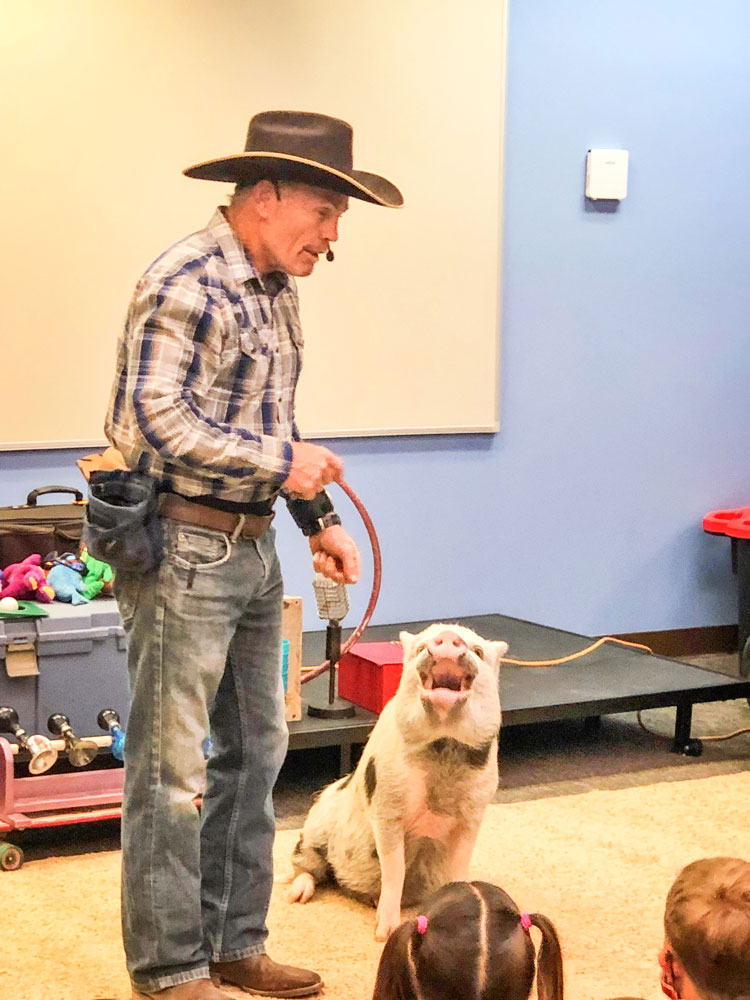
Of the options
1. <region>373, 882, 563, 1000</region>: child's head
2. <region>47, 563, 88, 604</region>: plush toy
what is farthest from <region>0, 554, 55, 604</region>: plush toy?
<region>373, 882, 563, 1000</region>: child's head

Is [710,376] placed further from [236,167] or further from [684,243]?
[236,167]

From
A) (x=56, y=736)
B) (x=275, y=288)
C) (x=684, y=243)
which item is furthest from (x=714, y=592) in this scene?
(x=275, y=288)

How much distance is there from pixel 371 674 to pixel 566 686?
69cm

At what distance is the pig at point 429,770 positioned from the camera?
8.20 ft

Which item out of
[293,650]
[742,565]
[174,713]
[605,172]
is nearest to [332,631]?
[293,650]

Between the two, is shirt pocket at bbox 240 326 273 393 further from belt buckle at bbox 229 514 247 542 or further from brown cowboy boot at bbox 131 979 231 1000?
brown cowboy boot at bbox 131 979 231 1000

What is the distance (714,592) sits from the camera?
17.0 ft

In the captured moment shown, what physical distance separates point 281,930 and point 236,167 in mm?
1511

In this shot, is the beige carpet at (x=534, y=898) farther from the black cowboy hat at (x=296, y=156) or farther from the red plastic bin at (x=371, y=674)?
the black cowboy hat at (x=296, y=156)

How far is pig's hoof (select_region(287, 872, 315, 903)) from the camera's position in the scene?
275cm

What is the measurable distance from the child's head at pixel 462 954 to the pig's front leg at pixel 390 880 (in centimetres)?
125

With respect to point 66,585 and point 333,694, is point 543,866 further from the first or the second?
point 66,585

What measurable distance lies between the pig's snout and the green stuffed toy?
3.34 feet

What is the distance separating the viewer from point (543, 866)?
2.96 metres
